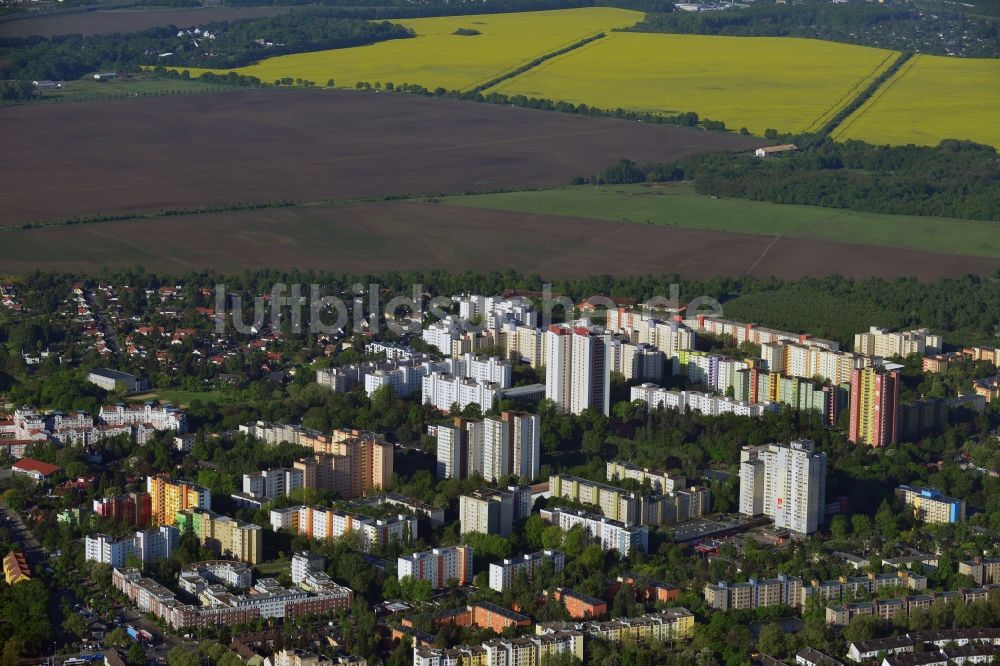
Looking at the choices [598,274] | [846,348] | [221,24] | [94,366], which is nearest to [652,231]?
[598,274]

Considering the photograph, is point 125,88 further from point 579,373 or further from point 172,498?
point 172,498

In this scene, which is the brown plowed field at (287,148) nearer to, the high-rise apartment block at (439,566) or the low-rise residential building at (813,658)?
the high-rise apartment block at (439,566)

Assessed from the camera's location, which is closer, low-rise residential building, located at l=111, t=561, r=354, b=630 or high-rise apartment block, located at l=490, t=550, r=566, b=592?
low-rise residential building, located at l=111, t=561, r=354, b=630

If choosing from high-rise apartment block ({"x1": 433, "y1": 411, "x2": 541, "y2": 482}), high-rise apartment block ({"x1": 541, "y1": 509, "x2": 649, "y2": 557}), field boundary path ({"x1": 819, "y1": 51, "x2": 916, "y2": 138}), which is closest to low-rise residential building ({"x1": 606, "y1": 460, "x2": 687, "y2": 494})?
high-rise apartment block ({"x1": 433, "y1": 411, "x2": 541, "y2": 482})

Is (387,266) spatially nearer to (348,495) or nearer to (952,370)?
(952,370)

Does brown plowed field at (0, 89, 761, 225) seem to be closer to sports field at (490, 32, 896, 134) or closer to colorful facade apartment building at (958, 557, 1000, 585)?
sports field at (490, 32, 896, 134)

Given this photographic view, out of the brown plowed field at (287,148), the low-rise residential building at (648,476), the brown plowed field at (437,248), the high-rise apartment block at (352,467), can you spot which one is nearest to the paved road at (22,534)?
the high-rise apartment block at (352,467)
